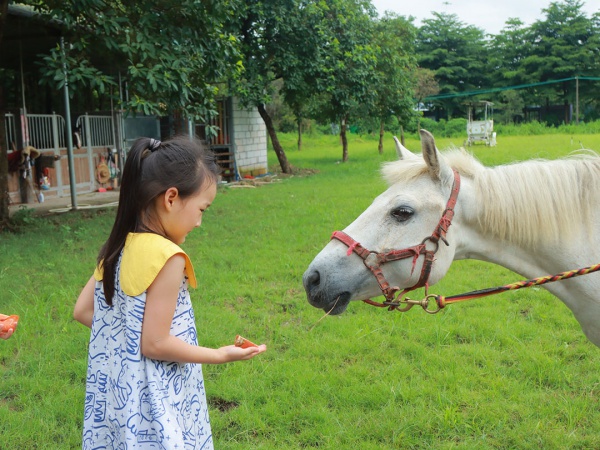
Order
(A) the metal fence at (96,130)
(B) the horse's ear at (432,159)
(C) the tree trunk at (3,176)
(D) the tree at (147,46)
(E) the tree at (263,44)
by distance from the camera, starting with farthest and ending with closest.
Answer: (E) the tree at (263,44) < (A) the metal fence at (96,130) < (C) the tree trunk at (3,176) < (D) the tree at (147,46) < (B) the horse's ear at (432,159)

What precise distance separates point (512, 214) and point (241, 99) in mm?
13967

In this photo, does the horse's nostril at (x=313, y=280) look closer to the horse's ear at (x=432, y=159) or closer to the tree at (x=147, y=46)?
the horse's ear at (x=432, y=159)

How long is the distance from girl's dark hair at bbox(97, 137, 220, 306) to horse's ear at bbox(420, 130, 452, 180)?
92cm

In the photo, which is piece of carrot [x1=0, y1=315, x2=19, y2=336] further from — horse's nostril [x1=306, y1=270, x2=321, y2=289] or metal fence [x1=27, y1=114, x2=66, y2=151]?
metal fence [x1=27, y1=114, x2=66, y2=151]

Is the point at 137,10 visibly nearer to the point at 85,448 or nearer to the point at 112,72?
the point at 112,72

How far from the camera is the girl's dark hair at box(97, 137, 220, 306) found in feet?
5.44

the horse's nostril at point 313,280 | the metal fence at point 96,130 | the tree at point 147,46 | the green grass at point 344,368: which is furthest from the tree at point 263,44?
the horse's nostril at point 313,280

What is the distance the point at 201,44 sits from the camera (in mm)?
7867

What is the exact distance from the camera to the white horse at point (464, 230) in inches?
88.7

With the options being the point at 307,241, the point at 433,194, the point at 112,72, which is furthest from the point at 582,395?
the point at 112,72

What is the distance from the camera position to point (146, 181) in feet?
5.43

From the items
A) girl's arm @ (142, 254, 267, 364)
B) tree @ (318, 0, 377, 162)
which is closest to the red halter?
girl's arm @ (142, 254, 267, 364)

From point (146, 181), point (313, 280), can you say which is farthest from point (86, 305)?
point (313, 280)

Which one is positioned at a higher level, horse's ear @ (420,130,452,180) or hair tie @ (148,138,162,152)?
→ hair tie @ (148,138,162,152)
